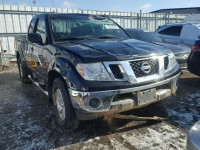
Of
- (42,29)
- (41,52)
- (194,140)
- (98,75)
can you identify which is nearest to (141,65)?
(98,75)

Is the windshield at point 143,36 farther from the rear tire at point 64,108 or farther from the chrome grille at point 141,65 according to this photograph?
the rear tire at point 64,108

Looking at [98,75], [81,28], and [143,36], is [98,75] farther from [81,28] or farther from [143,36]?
[143,36]

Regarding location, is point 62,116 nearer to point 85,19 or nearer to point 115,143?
point 115,143

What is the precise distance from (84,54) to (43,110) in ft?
6.06

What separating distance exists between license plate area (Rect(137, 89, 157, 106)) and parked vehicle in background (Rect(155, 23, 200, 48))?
14.1 feet

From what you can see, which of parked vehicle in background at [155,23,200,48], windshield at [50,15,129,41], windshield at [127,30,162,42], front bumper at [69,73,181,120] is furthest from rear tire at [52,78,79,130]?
parked vehicle in background at [155,23,200,48]

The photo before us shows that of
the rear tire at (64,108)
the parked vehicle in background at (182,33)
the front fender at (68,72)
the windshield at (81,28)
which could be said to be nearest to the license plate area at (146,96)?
the front fender at (68,72)

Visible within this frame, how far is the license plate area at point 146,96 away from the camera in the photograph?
2.71 m

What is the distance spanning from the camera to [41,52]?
12.2ft

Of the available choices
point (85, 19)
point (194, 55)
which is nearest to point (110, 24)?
point (85, 19)

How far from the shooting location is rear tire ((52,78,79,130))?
9.21ft

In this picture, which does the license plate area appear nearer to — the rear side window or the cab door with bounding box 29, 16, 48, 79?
the cab door with bounding box 29, 16, 48, 79

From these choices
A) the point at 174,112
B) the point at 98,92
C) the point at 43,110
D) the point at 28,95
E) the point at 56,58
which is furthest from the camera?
the point at 28,95

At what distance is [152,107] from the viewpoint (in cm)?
395
